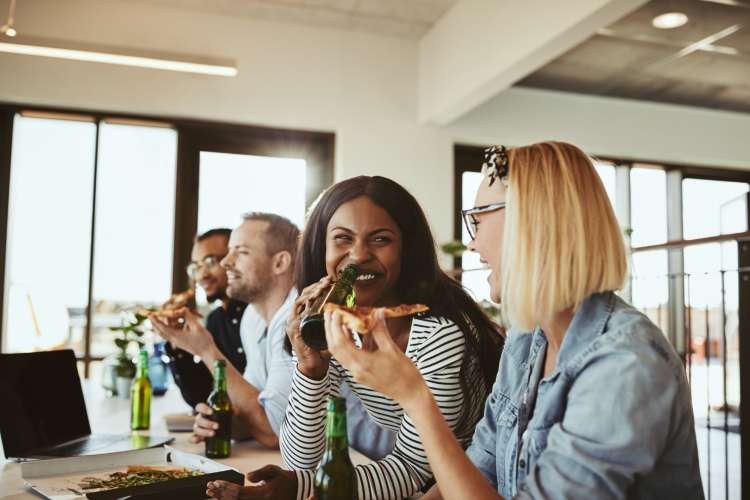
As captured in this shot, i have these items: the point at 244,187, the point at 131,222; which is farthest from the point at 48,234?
the point at 244,187

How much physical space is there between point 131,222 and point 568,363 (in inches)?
181

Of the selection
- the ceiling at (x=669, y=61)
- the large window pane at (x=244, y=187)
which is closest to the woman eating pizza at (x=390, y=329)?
the ceiling at (x=669, y=61)

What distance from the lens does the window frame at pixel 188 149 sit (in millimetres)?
4816

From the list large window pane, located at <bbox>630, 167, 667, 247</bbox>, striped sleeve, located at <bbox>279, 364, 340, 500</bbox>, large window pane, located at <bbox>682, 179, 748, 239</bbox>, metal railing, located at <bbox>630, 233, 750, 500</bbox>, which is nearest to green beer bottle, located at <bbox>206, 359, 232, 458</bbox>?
striped sleeve, located at <bbox>279, 364, 340, 500</bbox>

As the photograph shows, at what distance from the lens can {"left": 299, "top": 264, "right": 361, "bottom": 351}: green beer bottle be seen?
137 cm

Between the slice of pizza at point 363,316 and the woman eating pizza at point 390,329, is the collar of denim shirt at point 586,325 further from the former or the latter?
the woman eating pizza at point 390,329

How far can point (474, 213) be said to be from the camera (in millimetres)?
1178

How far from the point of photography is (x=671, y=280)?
627 centimetres

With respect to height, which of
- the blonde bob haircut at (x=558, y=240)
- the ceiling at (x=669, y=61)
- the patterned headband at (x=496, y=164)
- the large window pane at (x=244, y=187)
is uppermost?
the ceiling at (x=669, y=61)

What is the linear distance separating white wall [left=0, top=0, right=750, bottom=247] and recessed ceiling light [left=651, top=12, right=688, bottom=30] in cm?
143

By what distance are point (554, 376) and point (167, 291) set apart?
4.43 m

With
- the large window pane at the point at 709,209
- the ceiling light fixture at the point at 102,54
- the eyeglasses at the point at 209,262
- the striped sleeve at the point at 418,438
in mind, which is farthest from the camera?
the large window pane at the point at 709,209

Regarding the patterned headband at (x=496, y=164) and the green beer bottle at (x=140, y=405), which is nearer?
the patterned headband at (x=496, y=164)

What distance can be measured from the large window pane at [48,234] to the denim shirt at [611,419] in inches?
177
